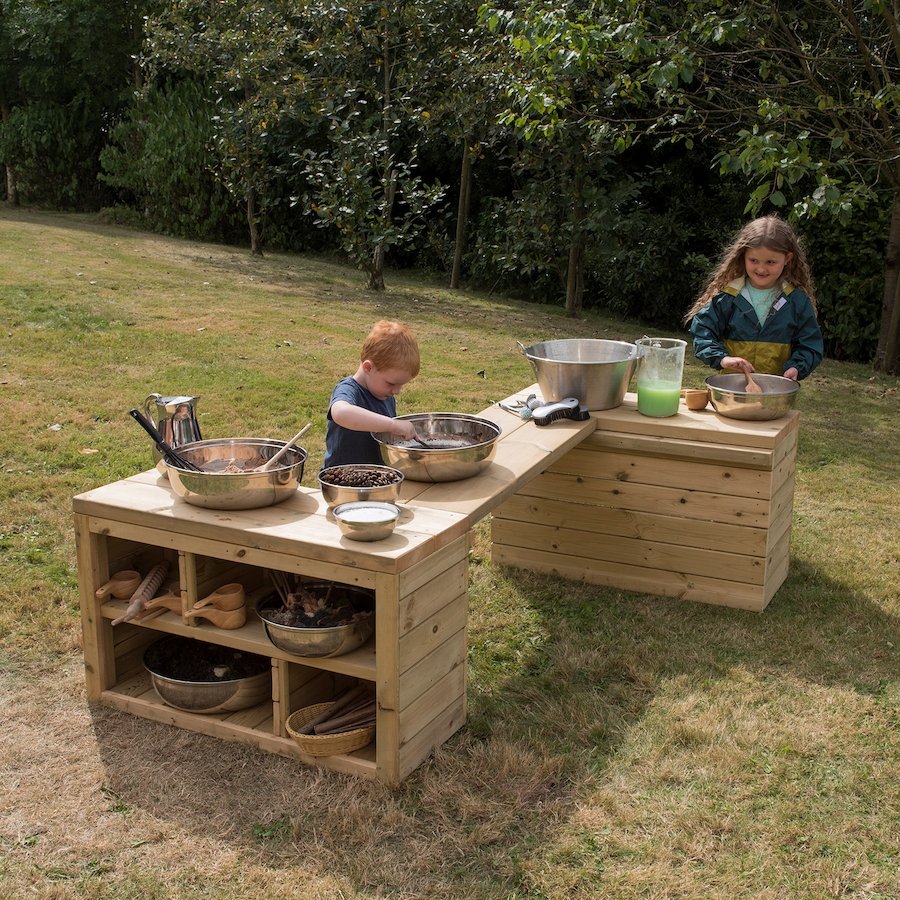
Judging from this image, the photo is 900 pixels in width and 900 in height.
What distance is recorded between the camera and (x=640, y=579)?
4766 mm

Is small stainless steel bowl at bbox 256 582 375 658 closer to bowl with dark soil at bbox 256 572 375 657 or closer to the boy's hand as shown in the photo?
bowl with dark soil at bbox 256 572 375 657

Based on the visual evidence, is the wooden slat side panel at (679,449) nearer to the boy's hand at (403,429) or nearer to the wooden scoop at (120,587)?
the boy's hand at (403,429)

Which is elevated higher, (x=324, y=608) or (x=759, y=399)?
(x=759, y=399)

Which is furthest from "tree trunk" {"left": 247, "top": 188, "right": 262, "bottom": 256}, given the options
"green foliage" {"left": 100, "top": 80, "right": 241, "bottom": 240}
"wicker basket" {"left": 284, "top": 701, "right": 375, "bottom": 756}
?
"wicker basket" {"left": 284, "top": 701, "right": 375, "bottom": 756}

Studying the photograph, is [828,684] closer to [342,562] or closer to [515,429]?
[515,429]

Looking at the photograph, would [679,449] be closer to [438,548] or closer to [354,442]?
[354,442]

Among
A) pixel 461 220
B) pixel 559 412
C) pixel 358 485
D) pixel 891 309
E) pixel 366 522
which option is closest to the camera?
pixel 366 522

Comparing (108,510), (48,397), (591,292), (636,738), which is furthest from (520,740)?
(591,292)

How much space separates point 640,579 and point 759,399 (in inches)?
36.5

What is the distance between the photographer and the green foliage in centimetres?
1586

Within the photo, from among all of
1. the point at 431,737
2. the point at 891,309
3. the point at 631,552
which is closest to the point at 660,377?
the point at 631,552

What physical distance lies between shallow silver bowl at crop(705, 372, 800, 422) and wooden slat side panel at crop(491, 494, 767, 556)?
1.59 ft

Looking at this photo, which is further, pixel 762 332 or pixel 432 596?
pixel 762 332

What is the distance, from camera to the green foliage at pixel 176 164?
15859 mm
